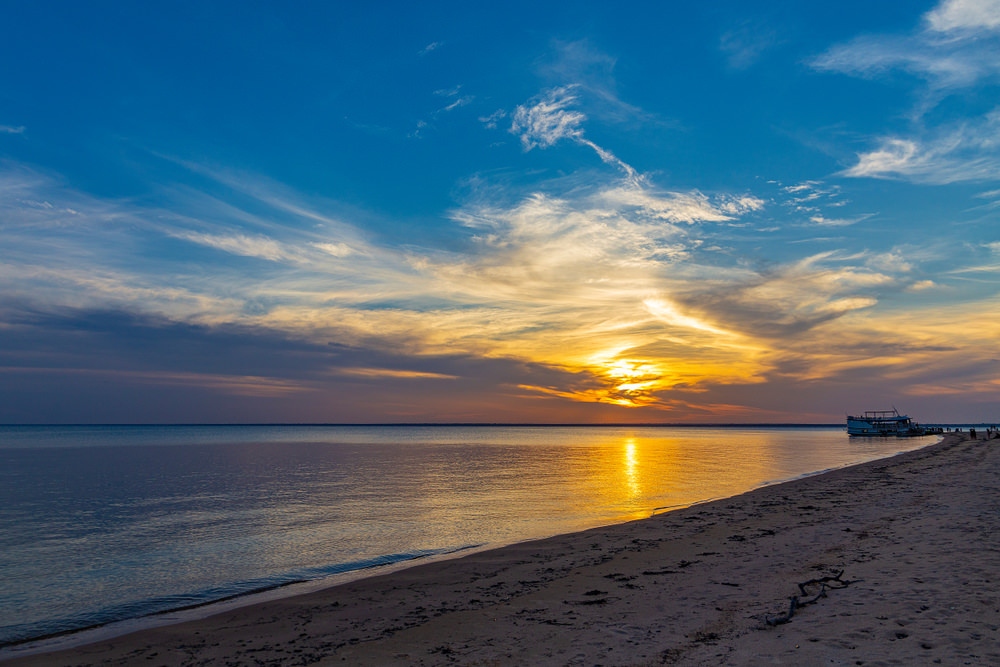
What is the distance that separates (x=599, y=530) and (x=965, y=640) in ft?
50.7

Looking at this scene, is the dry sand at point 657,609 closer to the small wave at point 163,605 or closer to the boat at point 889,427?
the small wave at point 163,605

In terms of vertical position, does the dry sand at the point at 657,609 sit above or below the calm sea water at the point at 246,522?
above

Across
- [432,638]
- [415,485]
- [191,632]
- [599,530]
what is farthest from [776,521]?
[415,485]

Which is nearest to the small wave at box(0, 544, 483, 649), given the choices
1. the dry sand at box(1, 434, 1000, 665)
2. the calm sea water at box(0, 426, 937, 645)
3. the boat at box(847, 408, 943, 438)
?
the calm sea water at box(0, 426, 937, 645)

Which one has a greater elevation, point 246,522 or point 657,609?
point 657,609

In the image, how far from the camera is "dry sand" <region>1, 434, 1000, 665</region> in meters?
8.65

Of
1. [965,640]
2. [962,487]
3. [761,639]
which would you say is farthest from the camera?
[962,487]

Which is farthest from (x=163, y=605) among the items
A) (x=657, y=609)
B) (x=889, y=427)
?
(x=889, y=427)

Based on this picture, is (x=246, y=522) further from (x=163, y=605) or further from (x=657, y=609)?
(x=657, y=609)

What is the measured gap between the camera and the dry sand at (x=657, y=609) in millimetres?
8648

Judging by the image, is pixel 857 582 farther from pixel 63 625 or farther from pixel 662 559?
pixel 63 625

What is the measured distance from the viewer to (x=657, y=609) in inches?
446

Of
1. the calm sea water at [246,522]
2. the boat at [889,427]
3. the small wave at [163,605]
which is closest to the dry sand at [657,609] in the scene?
the small wave at [163,605]

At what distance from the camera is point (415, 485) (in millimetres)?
44000
